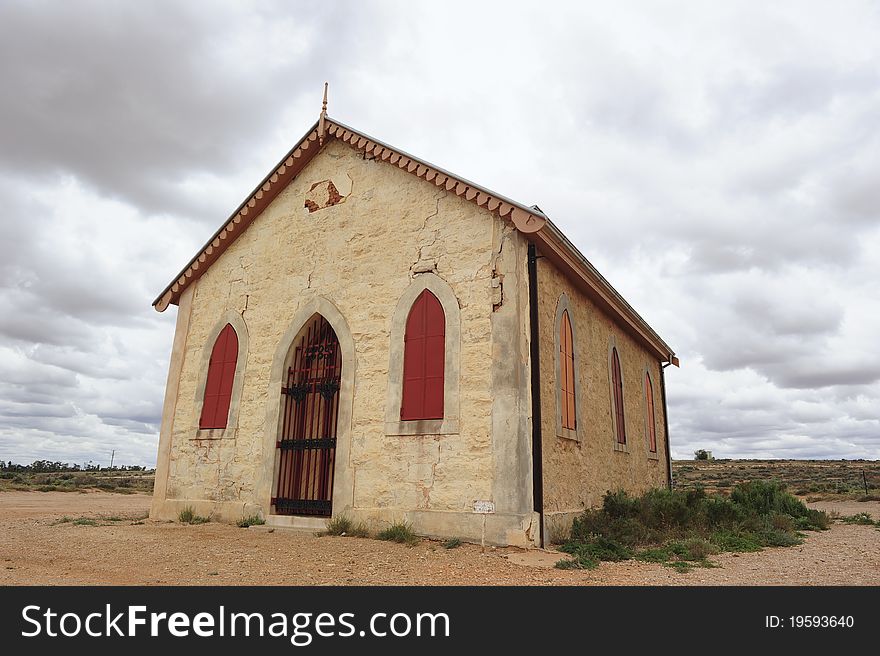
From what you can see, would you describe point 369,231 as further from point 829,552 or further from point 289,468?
point 829,552

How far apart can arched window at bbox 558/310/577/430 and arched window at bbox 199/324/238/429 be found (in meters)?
6.58

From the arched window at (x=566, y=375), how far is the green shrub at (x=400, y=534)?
10.4 ft

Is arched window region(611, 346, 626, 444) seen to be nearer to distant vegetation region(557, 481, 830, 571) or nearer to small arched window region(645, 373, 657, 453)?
distant vegetation region(557, 481, 830, 571)

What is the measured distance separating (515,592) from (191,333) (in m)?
10.3

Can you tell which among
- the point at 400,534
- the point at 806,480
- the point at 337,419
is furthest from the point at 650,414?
the point at 806,480

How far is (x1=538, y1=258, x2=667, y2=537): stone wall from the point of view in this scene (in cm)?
961

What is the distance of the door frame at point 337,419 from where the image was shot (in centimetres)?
995

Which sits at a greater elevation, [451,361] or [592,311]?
[592,311]

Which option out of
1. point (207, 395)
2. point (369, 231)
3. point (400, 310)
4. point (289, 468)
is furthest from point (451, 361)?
point (207, 395)

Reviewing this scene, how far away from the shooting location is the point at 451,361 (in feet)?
30.7

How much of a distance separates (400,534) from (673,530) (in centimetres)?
454

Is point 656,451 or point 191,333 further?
point 656,451

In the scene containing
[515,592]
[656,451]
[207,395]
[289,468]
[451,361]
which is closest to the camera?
[515,592]

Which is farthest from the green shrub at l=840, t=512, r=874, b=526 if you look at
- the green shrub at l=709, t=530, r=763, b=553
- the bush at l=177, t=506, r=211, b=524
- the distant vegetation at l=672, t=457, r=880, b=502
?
the bush at l=177, t=506, r=211, b=524
